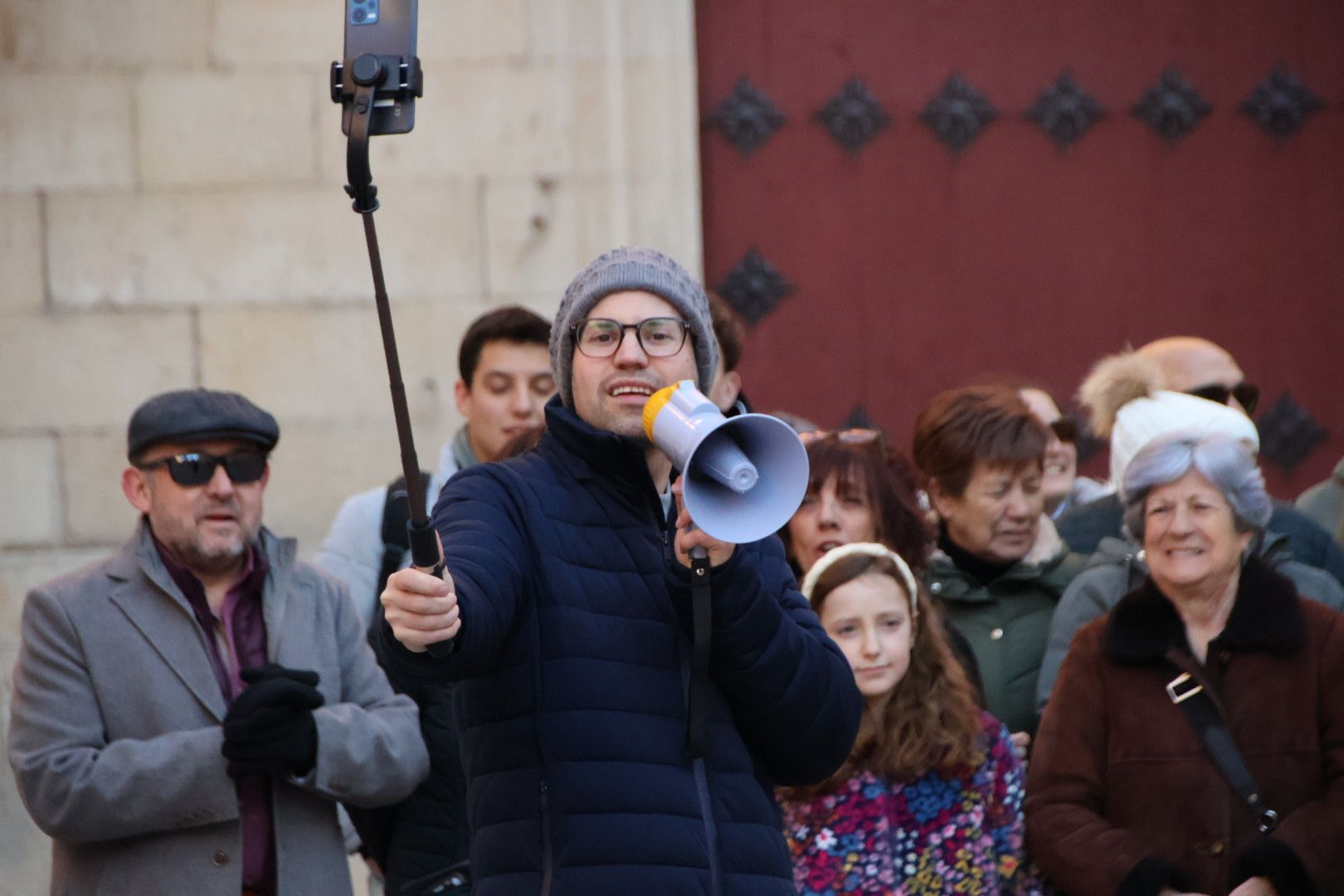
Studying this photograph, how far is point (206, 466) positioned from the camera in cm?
434

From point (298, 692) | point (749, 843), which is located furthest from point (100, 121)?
point (749, 843)

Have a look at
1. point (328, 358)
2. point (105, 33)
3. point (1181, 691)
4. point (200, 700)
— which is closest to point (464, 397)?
point (328, 358)

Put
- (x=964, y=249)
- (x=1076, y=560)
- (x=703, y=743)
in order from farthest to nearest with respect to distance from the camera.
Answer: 1. (x=964, y=249)
2. (x=1076, y=560)
3. (x=703, y=743)

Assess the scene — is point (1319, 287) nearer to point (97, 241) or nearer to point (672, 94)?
point (672, 94)

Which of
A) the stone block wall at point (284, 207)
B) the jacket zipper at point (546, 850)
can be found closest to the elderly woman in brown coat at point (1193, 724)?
the jacket zipper at point (546, 850)

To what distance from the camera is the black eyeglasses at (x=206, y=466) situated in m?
4.31

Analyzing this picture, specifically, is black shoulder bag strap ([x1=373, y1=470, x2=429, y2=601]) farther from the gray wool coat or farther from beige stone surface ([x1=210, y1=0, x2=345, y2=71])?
beige stone surface ([x1=210, y1=0, x2=345, y2=71])

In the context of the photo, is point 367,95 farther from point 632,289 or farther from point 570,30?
point 570,30

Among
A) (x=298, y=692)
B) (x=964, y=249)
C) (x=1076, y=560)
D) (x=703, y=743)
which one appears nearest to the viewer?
(x=703, y=743)

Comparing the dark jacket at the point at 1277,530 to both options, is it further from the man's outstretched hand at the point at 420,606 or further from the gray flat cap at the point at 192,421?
the man's outstretched hand at the point at 420,606

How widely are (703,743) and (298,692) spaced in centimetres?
156

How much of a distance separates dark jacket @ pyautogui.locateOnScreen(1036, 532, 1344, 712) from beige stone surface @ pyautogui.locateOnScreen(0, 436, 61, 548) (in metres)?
3.39

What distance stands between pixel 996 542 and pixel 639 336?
2203mm

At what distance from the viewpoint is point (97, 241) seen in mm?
6344
